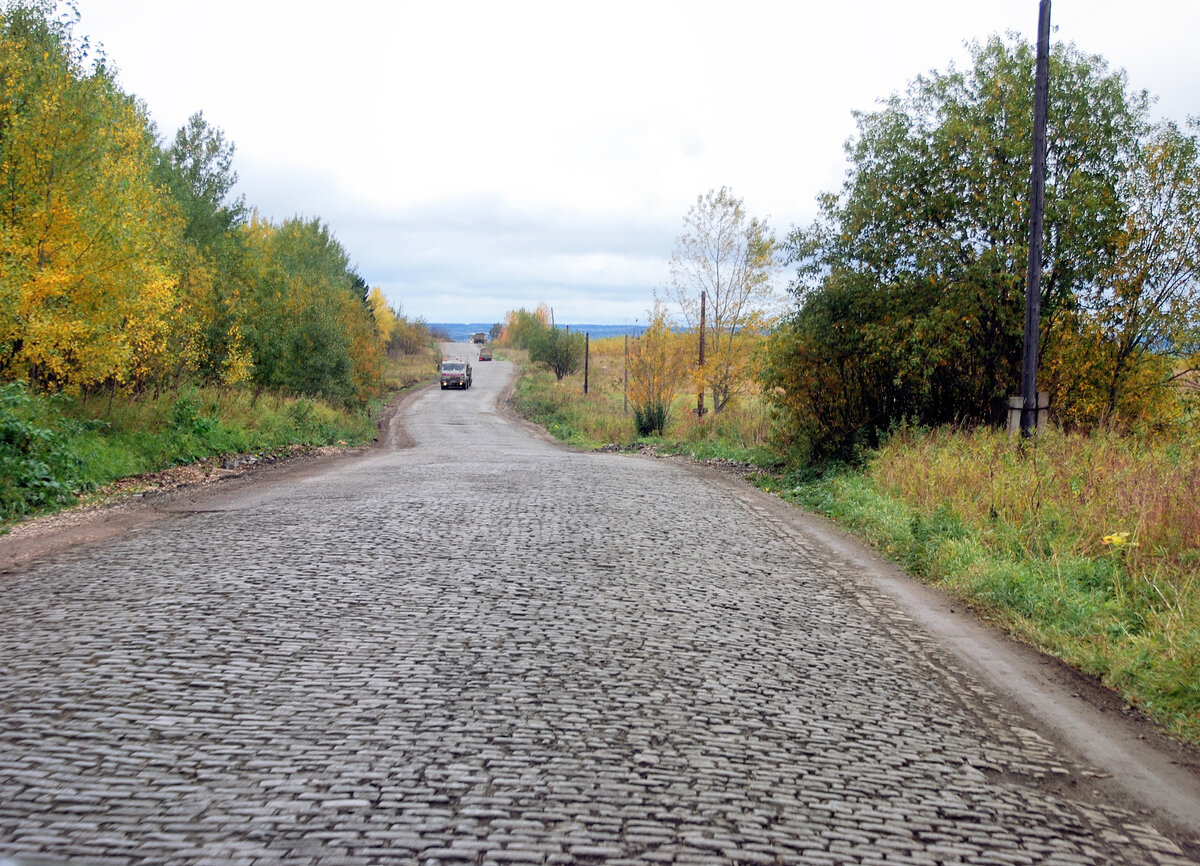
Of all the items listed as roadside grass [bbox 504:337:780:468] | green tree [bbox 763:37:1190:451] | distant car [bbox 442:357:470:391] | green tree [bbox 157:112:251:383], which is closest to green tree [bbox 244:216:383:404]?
green tree [bbox 157:112:251:383]

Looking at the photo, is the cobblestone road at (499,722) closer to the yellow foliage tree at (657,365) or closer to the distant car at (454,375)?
the yellow foliage tree at (657,365)

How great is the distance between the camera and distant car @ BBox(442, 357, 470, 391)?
65562 mm

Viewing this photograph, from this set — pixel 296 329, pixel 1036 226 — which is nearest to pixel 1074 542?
pixel 1036 226

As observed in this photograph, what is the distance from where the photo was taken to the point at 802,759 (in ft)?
13.2

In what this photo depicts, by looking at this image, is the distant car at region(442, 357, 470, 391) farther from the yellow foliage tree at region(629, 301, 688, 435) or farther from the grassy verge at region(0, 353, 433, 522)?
the grassy verge at region(0, 353, 433, 522)

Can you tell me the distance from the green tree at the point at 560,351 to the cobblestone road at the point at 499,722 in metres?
73.1

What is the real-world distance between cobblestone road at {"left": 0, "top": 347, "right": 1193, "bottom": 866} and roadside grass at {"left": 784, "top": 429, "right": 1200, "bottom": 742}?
1091 mm

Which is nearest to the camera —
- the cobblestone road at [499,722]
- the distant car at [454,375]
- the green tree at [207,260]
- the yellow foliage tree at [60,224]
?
the cobblestone road at [499,722]

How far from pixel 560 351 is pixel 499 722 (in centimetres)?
7779

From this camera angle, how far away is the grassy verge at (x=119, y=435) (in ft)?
37.8

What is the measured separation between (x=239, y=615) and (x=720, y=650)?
3417 mm

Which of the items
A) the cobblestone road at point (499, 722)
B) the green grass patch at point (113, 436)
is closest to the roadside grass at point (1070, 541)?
the cobblestone road at point (499, 722)

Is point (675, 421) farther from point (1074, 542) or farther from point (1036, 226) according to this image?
point (1074, 542)

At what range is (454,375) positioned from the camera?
6556 cm
